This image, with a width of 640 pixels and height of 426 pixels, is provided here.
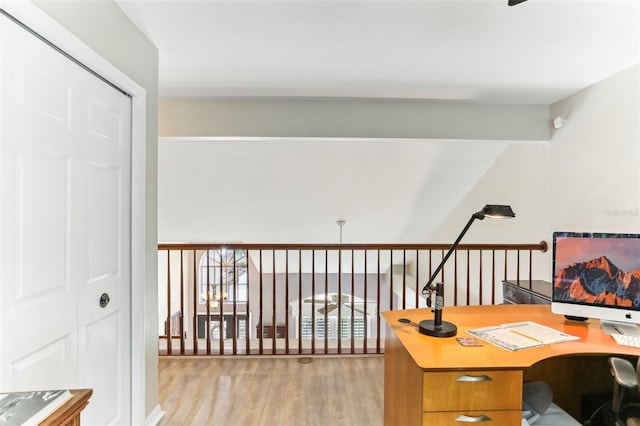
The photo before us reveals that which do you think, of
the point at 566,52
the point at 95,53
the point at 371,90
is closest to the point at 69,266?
the point at 95,53

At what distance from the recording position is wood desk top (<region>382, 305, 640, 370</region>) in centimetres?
123

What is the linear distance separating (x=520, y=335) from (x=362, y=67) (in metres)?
1.98

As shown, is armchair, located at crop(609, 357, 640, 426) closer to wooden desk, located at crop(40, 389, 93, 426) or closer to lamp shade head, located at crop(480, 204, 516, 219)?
lamp shade head, located at crop(480, 204, 516, 219)

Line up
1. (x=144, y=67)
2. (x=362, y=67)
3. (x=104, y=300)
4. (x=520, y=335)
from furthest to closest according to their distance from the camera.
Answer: (x=362, y=67), (x=144, y=67), (x=104, y=300), (x=520, y=335)

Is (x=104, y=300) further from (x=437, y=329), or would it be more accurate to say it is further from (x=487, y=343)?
(x=487, y=343)

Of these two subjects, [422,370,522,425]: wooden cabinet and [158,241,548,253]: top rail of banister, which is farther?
[158,241,548,253]: top rail of banister

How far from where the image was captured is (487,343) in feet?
4.60

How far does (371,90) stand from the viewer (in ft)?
9.33

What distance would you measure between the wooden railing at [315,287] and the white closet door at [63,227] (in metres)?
1.06

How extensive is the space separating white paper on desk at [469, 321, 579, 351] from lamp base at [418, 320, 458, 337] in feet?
0.33

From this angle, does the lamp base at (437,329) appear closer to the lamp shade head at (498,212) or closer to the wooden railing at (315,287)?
the lamp shade head at (498,212)

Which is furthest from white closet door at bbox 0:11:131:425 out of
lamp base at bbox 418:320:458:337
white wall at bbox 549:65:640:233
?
white wall at bbox 549:65:640:233

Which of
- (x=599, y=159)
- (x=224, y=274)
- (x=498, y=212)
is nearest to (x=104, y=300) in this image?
(x=498, y=212)

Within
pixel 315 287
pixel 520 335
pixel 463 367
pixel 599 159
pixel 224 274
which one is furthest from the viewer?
pixel 224 274
